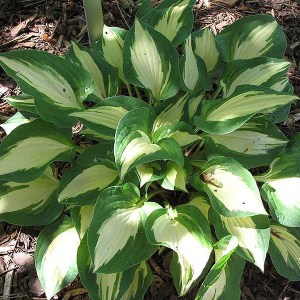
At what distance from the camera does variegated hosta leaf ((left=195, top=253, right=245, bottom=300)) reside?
142cm

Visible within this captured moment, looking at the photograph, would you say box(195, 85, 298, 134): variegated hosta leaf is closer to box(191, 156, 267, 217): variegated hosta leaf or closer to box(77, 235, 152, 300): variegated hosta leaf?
box(191, 156, 267, 217): variegated hosta leaf

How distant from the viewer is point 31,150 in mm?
Answer: 1464

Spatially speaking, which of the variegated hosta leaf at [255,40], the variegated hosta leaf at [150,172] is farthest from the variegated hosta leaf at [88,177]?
the variegated hosta leaf at [255,40]

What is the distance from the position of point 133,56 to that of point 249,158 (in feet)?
1.54

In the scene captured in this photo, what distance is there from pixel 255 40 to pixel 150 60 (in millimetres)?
414

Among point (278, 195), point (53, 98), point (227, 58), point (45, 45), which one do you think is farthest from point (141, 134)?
point (45, 45)

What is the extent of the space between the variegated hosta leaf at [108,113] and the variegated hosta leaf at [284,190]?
44 cm

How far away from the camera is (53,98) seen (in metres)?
1.46

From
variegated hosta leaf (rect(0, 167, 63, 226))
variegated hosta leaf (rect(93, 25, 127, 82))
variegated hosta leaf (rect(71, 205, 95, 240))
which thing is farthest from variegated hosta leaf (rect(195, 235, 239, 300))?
variegated hosta leaf (rect(93, 25, 127, 82))

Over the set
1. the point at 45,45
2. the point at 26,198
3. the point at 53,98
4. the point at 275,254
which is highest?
the point at 53,98

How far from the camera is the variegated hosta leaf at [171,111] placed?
1538mm

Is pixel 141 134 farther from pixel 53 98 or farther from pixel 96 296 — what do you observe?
pixel 96 296

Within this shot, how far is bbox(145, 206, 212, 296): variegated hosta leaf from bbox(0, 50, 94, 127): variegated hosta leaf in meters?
0.38

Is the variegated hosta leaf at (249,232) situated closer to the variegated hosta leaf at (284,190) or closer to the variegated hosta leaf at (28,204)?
the variegated hosta leaf at (284,190)
